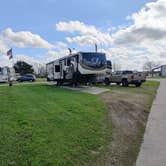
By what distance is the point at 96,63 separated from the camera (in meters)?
23.4

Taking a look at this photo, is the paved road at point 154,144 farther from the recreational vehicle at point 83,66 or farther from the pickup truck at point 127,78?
the pickup truck at point 127,78

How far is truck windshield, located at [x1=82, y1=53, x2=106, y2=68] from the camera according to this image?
75.8 ft

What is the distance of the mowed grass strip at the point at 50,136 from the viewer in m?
5.66

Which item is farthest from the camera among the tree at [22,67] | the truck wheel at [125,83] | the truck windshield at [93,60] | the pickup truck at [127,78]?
the tree at [22,67]

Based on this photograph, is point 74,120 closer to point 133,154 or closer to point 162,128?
point 133,154

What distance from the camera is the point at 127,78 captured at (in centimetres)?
3012

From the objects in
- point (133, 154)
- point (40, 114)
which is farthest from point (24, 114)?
point (133, 154)

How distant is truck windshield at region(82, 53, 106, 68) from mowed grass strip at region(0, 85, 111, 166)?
13136 millimetres

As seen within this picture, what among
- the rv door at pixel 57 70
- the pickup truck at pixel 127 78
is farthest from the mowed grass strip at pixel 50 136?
the pickup truck at pixel 127 78

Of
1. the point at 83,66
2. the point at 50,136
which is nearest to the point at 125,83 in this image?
the point at 83,66

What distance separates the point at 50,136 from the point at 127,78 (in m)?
24.0

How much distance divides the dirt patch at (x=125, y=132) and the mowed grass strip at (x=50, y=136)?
295 millimetres

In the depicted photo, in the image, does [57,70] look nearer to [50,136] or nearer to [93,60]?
[93,60]

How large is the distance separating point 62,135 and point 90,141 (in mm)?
733
